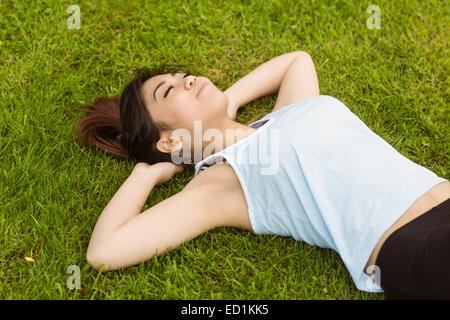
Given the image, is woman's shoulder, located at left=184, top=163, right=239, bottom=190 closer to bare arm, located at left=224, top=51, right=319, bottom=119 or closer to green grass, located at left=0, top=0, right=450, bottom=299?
green grass, located at left=0, top=0, right=450, bottom=299

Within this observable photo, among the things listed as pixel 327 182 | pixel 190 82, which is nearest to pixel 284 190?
pixel 327 182

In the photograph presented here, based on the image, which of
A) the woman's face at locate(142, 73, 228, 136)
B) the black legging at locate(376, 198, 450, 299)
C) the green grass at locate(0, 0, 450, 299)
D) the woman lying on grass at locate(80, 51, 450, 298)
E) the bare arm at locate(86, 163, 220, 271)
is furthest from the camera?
the woman's face at locate(142, 73, 228, 136)

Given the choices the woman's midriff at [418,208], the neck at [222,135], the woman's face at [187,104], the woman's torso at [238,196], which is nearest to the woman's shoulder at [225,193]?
the woman's torso at [238,196]

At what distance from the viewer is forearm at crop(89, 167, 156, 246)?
3037mm

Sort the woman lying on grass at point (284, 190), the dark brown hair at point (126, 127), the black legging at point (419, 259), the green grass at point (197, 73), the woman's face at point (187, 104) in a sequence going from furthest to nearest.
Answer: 1. the dark brown hair at point (126, 127)
2. the woman's face at point (187, 104)
3. the green grass at point (197, 73)
4. the woman lying on grass at point (284, 190)
5. the black legging at point (419, 259)

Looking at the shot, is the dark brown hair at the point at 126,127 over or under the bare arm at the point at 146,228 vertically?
over

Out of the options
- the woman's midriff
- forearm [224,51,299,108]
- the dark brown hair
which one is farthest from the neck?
the woman's midriff

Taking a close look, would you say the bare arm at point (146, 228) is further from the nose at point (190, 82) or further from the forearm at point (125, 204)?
the nose at point (190, 82)

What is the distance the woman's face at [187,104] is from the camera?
3203 millimetres

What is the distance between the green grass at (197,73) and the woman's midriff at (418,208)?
15.5 inches

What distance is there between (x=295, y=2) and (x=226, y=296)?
2.96 meters

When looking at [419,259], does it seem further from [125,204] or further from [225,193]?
[125,204]
